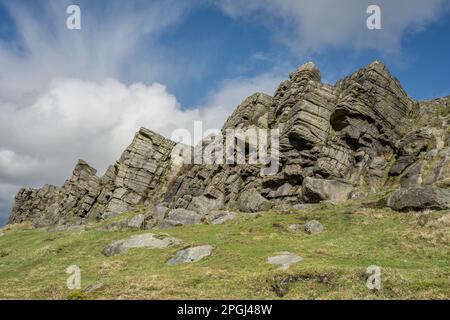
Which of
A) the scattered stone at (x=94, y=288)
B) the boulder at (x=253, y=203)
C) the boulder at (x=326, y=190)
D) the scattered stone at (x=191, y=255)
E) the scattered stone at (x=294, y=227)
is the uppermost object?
the boulder at (x=326, y=190)

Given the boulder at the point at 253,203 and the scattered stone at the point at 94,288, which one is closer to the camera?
the scattered stone at the point at 94,288

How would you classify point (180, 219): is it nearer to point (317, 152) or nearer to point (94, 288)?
point (317, 152)

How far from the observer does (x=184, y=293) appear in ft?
83.7

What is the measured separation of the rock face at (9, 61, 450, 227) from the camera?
6291 cm

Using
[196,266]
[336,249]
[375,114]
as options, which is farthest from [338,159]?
[196,266]

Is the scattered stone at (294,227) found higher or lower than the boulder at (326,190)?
lower

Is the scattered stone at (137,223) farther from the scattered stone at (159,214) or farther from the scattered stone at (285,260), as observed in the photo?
the scattered stone at (285,260)

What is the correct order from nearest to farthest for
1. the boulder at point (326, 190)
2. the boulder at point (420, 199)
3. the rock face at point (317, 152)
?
the boulder at point (420, 199) → the boulder at point (326, 190) → the rock face at point (317, 152)

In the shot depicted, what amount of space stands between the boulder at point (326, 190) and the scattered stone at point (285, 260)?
29882mm

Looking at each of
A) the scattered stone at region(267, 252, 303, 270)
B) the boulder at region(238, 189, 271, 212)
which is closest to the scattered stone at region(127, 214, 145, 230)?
the boulder at region(238, 189, 271, 212)

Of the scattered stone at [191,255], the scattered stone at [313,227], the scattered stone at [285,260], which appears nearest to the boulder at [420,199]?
the scattered stone at [313,227]

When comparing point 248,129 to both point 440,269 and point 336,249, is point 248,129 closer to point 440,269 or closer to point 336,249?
point 336,249

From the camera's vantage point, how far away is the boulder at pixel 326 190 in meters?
61.6

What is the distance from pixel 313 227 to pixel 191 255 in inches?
639
